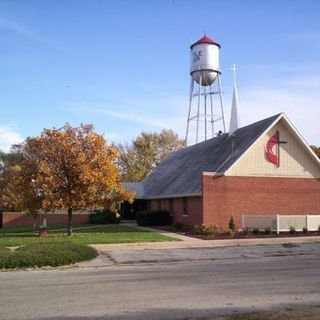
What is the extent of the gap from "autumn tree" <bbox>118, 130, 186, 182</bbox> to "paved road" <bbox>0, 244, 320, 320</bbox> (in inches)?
2231

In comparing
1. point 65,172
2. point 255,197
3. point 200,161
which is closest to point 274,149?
point 255,197

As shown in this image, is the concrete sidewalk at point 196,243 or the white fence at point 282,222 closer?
the concrete sidewalk at point 196,243

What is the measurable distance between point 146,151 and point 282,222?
148 feet

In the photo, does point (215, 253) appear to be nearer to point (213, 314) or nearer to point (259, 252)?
point (259, 252)

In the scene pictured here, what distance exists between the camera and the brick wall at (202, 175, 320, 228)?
34.2m

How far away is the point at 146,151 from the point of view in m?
77.4

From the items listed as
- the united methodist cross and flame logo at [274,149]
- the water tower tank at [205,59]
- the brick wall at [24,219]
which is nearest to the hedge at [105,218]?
the brick wall at [24,219]

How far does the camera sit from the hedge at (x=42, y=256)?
18.4 m

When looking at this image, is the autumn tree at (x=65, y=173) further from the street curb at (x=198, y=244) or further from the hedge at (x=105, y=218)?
the hedge at (x=105, y=218)

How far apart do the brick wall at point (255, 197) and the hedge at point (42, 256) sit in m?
14.7

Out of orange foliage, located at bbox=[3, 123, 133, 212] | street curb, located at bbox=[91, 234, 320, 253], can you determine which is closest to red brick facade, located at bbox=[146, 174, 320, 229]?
street curb, located at bbox=[91, 234, 320, 253]

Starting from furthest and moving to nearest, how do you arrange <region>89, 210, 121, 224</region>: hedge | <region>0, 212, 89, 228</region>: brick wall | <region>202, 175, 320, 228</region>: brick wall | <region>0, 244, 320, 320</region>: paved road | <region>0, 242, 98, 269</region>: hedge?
<region>0, 212, 89, 228</region>: brick wall < <region>89, 210, 121, 224</region>: hedge < <region>202, 175, 320, 228</region>: brick wall < <region>0, 242, 98, 269</region>: hedge < <region>0, 244, 320, 320</region>: paved road

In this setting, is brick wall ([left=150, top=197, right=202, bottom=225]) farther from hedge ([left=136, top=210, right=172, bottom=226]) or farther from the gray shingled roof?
hedge ([left=136, top=210, right=172, bottom=226])

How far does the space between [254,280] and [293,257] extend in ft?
26.7
